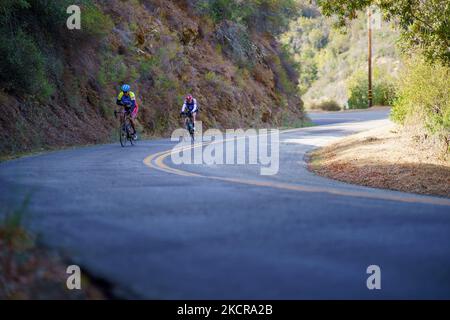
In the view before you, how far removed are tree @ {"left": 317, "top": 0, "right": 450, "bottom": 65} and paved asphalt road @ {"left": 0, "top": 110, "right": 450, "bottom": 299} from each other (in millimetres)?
7137

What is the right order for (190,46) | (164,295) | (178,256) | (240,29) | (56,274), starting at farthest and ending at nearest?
(240,29), (190,46), (178,256), (56,274), (164,295)

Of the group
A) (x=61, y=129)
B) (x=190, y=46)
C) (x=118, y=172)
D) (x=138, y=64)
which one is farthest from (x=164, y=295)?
(x=190, y=46)

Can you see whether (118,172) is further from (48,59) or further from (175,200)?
(48,59)

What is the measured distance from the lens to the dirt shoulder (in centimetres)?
1306

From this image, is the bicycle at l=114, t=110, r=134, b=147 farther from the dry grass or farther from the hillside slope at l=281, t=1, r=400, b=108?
the hillside slope at l=281, t=1, r=400, b=108

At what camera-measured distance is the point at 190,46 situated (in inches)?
1564

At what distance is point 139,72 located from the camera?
1312 inches

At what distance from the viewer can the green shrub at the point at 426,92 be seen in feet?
64.4

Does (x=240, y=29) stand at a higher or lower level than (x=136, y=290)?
higher

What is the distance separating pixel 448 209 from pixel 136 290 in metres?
5.25
